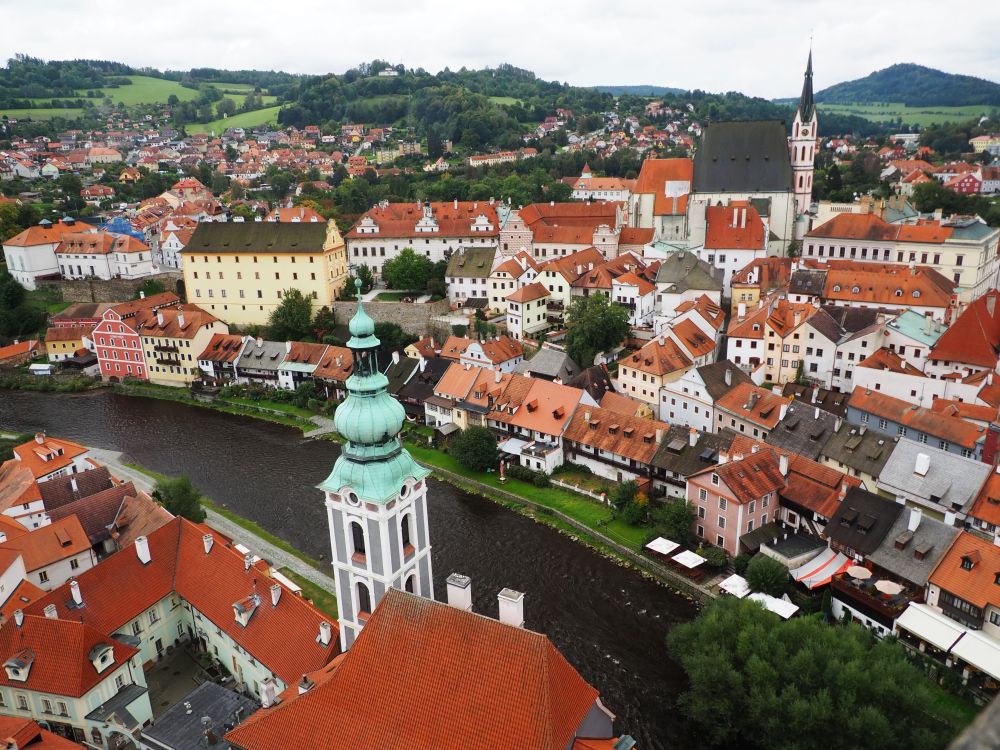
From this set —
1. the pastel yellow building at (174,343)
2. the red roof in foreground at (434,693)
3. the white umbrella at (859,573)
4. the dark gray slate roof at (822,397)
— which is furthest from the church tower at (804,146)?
the red roof in foreground at (434,693)

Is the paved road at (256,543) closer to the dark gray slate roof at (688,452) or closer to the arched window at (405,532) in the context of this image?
the arched window at (405,532)

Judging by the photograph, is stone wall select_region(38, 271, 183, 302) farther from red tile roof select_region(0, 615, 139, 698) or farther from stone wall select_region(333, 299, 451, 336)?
red tile roof select_region(0, 615, 139, 698)

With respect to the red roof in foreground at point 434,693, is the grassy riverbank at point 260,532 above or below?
below

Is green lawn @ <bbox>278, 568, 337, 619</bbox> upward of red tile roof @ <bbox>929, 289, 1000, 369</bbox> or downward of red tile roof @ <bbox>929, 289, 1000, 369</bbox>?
downward

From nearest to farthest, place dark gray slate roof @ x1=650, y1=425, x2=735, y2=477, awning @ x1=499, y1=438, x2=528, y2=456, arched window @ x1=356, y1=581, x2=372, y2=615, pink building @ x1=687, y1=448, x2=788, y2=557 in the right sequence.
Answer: arched window @ x1=356, y1=581, x2=372, y2=615 < pink building @ x1=687, y1=448, x2=788, y2=557 < dark gray slate roof @ x1=650, y1=425, x2=735, y2=477 < awning @ x1=499, y1=438, x2=528, y2=456

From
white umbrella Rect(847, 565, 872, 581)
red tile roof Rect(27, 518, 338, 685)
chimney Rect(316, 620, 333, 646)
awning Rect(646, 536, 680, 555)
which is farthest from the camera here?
awning Rect(646, 536, 680, 555)

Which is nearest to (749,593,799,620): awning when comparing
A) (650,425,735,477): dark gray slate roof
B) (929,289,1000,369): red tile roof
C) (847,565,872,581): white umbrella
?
(847,565,872,581): white umbrella
